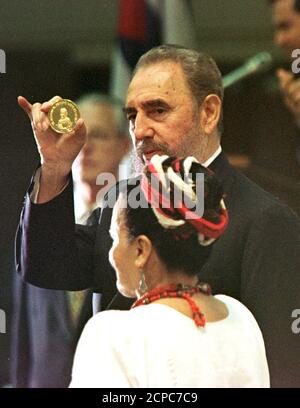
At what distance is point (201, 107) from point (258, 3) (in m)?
0.42

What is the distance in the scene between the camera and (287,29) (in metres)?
3.16

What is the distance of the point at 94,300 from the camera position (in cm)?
298

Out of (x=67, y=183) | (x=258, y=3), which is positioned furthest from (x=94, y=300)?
(x=258, y=3)

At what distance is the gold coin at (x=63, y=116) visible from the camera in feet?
9.30

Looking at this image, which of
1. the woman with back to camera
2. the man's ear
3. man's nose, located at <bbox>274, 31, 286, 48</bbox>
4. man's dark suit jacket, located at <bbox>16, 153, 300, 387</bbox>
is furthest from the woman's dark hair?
man's nose, located at <bbox>274, 31, 286, 48</bbox>

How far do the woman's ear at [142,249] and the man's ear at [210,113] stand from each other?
499 millimetres

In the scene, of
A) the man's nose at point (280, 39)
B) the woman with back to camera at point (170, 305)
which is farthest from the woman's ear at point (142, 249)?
the man's nose at point (280, 39)

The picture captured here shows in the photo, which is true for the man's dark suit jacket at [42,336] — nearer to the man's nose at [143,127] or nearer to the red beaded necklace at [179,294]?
the red beaded necklace at [179,294]

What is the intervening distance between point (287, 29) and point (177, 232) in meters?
0.85

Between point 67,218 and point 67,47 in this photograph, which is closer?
point 67,218

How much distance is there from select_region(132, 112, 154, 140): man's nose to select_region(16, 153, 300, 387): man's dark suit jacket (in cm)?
22

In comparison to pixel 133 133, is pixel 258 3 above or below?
above
